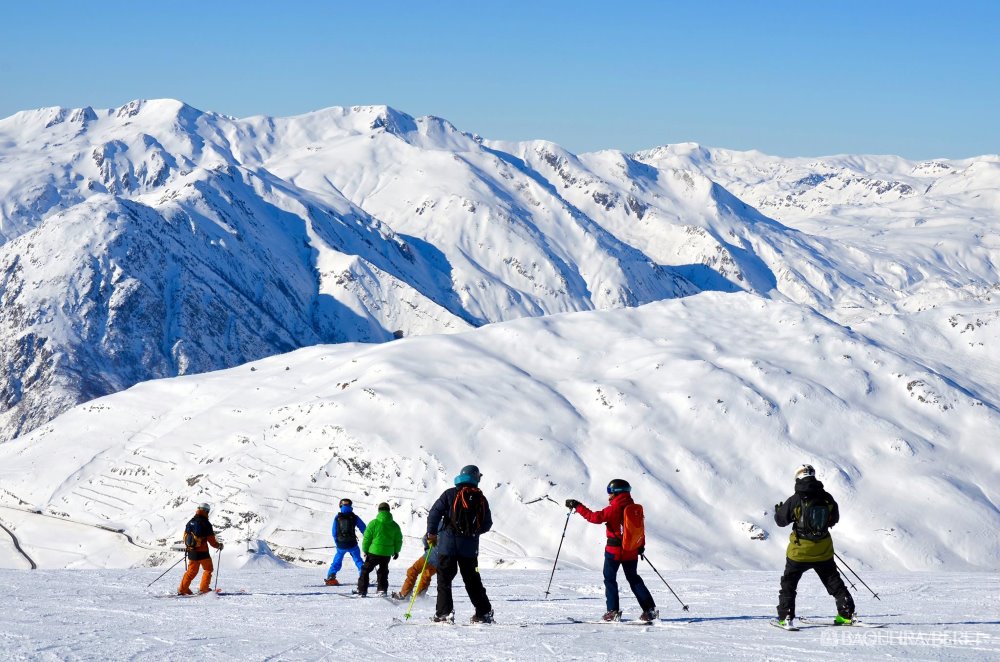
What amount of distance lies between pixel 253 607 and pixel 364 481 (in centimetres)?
4677

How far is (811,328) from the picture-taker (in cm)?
9000

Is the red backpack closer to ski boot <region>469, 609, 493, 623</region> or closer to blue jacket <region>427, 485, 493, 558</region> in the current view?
blue jacket <region>427, 485, 493, 558</region>

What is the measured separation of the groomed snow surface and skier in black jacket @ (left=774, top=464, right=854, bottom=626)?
Answer: 24.7 inches

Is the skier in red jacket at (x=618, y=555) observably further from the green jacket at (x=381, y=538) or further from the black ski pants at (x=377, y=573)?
the black ski pants at (x=377, y=573)

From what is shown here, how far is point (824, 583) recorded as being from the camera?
14266mm

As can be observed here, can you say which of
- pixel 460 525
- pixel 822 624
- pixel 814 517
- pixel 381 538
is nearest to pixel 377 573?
pixel 381 538

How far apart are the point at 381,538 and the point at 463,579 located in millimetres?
5946

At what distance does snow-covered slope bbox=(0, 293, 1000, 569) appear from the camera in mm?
61906

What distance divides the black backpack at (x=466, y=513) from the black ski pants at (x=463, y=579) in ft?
1.25

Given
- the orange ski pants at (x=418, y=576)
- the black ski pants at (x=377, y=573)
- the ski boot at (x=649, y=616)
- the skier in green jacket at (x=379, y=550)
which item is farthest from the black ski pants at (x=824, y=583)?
the black ski pants at (x=377, y=573)

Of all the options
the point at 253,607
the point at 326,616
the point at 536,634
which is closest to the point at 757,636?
the point at 536,634

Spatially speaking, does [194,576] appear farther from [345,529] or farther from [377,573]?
[345,529]

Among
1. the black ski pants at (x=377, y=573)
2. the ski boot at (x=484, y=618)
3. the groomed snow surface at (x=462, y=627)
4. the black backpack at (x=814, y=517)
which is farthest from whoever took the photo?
the black ski pants at (x=377, y=573)

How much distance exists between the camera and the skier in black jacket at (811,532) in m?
14.0
